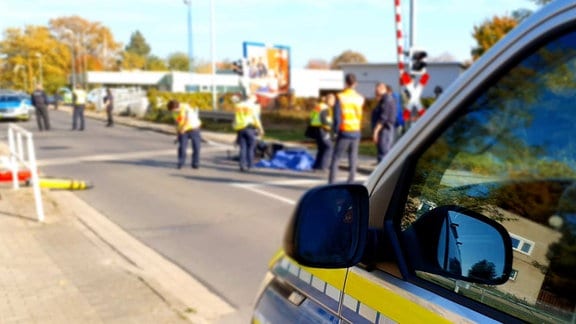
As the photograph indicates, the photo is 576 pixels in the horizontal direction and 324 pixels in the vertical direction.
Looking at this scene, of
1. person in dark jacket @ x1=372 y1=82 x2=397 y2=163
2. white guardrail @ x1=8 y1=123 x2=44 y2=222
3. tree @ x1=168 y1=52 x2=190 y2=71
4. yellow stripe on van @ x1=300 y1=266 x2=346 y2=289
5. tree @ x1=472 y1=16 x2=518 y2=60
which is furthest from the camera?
tree @ x1=168 y1=52 x2=190 y2=71

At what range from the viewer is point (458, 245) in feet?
4.47

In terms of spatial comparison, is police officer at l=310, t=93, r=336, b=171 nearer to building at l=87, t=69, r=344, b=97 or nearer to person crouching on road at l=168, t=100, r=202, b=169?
person crouching on road at l=168, t=100, r=202, b=169

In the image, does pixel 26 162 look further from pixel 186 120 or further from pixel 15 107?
pixel 15 107

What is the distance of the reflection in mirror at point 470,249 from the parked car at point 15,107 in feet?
92.7

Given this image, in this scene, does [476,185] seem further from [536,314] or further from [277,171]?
[277,171]

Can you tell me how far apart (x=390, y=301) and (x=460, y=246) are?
227mm

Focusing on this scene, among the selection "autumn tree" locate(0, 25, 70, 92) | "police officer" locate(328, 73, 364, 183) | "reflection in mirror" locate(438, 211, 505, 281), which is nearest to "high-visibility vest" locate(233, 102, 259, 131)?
"police officer" locate(328, 73, 364, 183)

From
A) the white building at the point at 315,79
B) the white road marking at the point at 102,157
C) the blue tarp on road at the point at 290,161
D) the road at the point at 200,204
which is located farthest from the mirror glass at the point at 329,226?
the white building at the point at 315,79

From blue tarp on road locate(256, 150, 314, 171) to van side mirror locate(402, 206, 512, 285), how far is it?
10703 millimetres

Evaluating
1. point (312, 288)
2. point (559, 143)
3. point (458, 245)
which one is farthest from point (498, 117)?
point (312, 288)

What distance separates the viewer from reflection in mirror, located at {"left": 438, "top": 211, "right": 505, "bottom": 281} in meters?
1.30

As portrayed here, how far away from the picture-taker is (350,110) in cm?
927

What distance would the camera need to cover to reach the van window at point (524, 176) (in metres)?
1.19

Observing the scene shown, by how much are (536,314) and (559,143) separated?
39 centimetres
